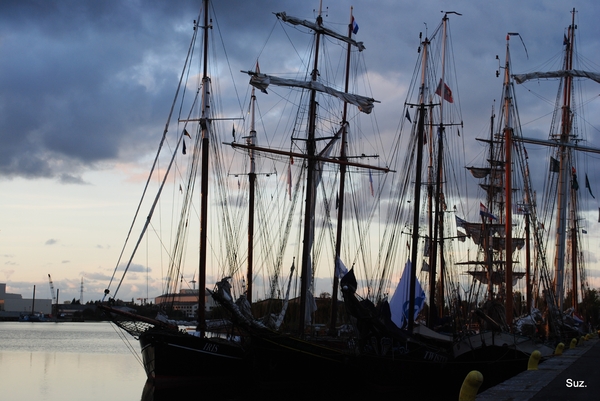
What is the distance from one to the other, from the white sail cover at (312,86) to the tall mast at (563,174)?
60.0 ft

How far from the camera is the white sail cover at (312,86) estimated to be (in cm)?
5050

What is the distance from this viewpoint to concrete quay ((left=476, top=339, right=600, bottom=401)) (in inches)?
821

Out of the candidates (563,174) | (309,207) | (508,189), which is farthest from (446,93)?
(563,174)

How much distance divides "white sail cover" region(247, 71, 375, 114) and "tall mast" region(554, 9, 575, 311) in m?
18.3

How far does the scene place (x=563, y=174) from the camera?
62.9 m

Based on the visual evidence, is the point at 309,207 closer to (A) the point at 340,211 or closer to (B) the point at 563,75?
(A) the point at 340,211

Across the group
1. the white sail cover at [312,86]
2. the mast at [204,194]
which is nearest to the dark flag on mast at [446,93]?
the white sail cover at [312,86]

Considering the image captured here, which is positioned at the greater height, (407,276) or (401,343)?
(407,276)

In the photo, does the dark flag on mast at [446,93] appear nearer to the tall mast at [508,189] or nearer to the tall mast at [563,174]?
the tall mast at [508,189]

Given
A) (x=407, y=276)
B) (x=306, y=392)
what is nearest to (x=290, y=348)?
(x=306, y=392)

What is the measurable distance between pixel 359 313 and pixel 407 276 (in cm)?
1053

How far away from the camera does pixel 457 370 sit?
38.8 m

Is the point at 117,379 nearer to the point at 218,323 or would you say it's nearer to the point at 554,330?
the point at 218,323

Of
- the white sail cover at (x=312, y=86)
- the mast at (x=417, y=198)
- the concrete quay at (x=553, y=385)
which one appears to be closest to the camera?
Answer: the concrete quay at (x=553, y=385)
